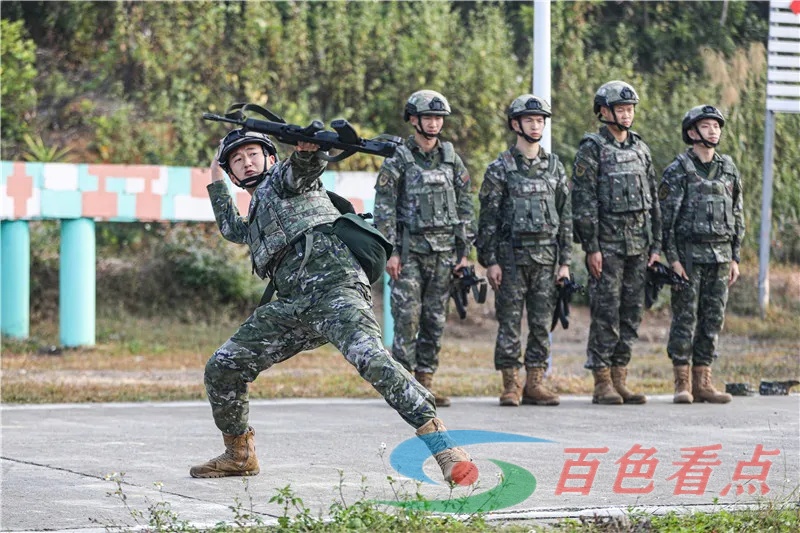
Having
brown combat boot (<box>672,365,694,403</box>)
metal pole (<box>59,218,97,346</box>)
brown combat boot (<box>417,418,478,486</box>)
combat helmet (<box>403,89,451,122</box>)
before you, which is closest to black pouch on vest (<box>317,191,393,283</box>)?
brown combat boot (<box>417,418,478,486</box>)

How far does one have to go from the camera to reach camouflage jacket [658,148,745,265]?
10.4 m

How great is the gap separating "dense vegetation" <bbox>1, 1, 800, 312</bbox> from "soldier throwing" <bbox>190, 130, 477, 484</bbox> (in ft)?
40.8

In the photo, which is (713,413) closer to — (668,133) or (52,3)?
(668,133)

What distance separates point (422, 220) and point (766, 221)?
9.11 metres

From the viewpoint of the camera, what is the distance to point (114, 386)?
11.7 metres

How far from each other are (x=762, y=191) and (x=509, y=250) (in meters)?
10.1

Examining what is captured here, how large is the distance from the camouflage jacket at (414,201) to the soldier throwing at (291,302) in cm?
309

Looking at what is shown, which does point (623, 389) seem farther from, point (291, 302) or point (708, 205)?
point (291, 302)

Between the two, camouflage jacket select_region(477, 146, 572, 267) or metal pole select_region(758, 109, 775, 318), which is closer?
camouflage jacket select_region(477, 146, 572, 267)

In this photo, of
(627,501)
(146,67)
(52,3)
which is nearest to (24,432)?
(627,501)

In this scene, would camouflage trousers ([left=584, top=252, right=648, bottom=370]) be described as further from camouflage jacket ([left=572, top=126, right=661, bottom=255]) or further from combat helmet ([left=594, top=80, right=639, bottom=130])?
combat helmet ([left=594, top=80, right=639, bottom=130])

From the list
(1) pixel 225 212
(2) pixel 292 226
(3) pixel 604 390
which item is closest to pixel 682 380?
(3) pixel 604 390

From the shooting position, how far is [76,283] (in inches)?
560

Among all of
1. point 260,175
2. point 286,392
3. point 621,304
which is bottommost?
point 286,392
